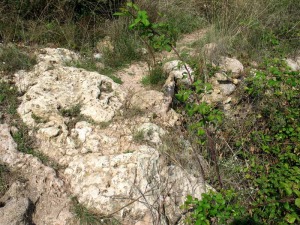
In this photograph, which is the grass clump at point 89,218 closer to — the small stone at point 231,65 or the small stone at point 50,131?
the small stone at point 50,131

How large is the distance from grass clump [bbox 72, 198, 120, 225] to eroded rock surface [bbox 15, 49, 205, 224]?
0.15 ft

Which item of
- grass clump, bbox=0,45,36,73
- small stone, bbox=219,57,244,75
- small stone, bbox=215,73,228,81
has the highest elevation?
grass clump, bbox=0,45,36,73

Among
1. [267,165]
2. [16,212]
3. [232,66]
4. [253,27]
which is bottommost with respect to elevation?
[267,165]

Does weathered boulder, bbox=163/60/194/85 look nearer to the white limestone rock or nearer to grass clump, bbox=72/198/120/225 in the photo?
the white limestone rock

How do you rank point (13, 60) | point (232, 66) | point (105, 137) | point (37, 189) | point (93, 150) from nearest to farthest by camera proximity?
point (37, 189) → point (93, 150) → point (105, 137) → point (13, 60) → point (232, 66)

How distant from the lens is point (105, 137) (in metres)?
2.76

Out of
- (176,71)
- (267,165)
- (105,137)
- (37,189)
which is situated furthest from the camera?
(176,71)

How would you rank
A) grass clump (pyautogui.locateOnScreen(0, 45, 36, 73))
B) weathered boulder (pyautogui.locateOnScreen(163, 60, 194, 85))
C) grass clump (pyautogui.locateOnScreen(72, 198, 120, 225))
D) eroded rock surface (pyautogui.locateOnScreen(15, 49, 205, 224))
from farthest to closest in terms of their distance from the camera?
weathered boulder (pyautogui.locateOnScreen(163, 60, 194, 85)), grass clump (pyautogui.locateOnScreen(0, 45, 36, 73)), eroded rock surface (pyautogui.locateOnScreen(15, 49, 205, 224)), grass clump (pyautogui.locateOnScreen(72, 198, 120, 225))

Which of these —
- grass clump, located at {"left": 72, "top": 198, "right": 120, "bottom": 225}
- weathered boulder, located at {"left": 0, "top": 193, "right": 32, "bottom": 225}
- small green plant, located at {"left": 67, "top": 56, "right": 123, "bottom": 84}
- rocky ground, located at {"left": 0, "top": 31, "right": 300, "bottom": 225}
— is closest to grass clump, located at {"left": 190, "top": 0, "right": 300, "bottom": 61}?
rocky ground, located at {"left": 0, "top": 31, "right": 300, "bottom": 225}

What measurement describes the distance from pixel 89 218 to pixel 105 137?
79cm

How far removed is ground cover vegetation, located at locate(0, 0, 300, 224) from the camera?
230 centimetres

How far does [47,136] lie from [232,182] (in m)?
1.79

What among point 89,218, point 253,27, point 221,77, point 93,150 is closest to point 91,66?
point 93,150

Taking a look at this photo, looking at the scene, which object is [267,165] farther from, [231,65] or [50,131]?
[50,131]
